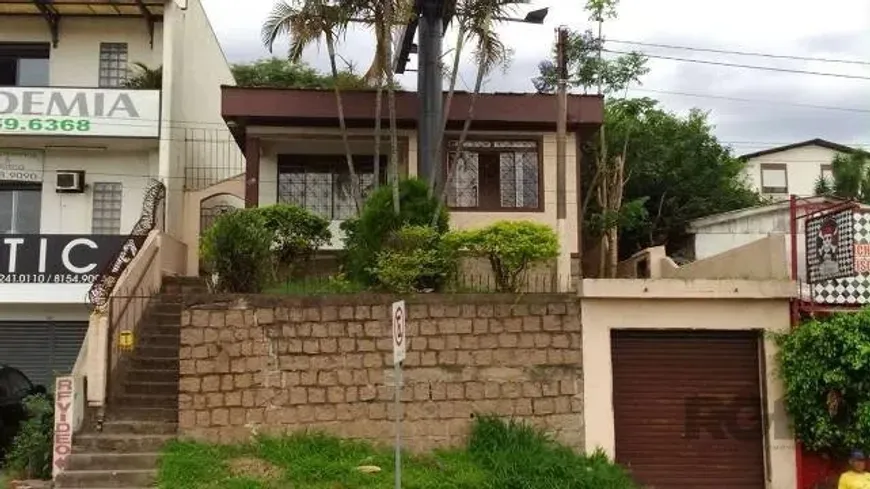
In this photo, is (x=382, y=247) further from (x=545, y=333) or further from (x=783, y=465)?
(x=783, y=465)

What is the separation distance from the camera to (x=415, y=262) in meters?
12.0

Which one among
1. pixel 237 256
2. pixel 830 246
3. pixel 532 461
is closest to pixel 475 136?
pixel 237 256

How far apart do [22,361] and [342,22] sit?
9401 mm

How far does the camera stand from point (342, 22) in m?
14.8

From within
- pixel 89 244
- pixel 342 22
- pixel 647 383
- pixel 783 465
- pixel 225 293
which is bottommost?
pixel 783 465

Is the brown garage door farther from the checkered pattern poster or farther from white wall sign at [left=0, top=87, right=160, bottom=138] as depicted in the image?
white wall sign at [left=0, top=87, right=160, bottom=138]

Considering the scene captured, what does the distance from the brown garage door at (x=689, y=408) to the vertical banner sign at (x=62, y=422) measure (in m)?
6.82

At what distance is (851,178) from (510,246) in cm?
2011

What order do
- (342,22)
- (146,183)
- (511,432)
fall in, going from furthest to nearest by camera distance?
1. (146,183)
2. (342,22)
3. (511,432)

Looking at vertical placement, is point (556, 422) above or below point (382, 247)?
below

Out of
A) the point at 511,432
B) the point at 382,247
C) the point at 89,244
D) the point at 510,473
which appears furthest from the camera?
the point at 89,244

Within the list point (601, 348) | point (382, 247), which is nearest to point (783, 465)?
point (601, 348)

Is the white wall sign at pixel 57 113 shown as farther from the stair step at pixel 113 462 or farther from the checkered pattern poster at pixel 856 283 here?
the checkered pattern poster at pixel 856 283

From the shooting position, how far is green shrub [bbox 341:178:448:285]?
12.9 m
